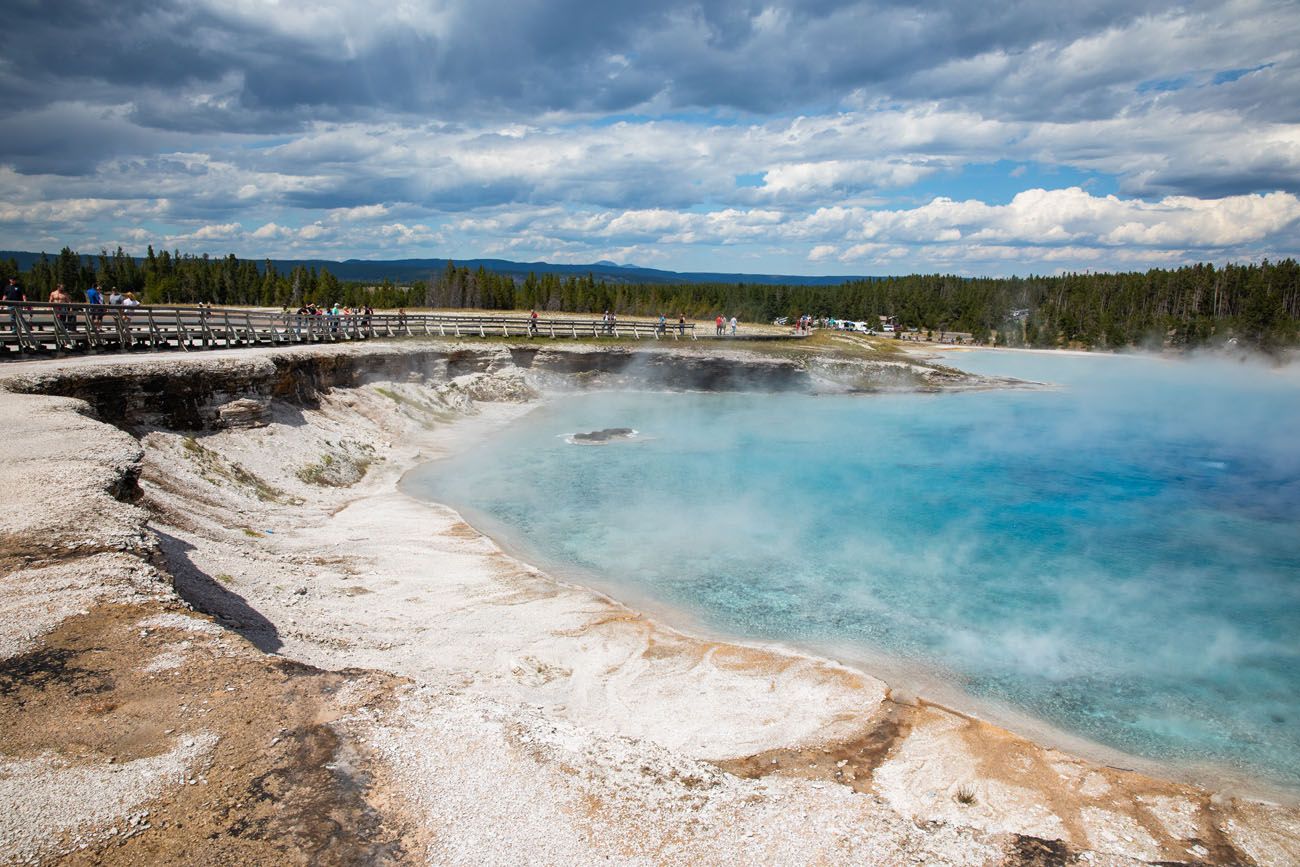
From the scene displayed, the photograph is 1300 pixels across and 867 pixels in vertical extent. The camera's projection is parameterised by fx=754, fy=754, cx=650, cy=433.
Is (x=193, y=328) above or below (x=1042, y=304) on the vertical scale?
→ below

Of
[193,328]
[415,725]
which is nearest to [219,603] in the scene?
[415,725]

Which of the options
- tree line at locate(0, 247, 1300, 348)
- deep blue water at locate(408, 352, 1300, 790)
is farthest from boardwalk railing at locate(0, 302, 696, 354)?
tree line at locate(0, 247, 1300, 348)

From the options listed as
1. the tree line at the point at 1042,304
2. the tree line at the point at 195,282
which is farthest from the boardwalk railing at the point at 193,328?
the tree line at the point at 1042,304

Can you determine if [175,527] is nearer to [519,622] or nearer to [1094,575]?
[519,622]

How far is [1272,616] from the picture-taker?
15.4 meters

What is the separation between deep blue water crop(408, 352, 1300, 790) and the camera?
12.2 m

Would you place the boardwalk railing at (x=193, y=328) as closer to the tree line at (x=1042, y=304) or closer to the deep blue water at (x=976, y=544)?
the deep blue water at (x=976, y=544)

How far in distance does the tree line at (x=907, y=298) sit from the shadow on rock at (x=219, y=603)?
7178 centimetres

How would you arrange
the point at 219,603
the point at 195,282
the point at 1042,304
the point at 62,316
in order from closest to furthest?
the point at 219,603
the point at 62,316
the point at 195,282
the point at 1042,304

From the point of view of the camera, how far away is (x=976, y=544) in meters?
19.6

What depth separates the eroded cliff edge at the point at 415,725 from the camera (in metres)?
5.74

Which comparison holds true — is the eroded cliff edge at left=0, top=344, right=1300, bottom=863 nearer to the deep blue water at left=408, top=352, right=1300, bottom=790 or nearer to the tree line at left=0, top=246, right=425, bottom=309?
the deep blue water at left=408, top=352, right=1300, bottom=790

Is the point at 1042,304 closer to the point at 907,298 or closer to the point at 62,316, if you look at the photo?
the point at 907,298

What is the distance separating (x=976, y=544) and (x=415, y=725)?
16429 mm
